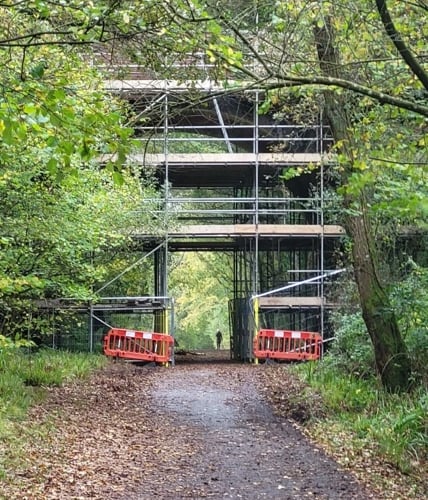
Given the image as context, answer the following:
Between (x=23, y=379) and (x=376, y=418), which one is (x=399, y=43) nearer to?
(x=376, y=418)

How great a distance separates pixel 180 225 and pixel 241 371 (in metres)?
5.29

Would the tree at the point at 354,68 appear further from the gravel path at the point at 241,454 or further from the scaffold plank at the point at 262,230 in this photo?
the scaffold plank at the point at 262,230

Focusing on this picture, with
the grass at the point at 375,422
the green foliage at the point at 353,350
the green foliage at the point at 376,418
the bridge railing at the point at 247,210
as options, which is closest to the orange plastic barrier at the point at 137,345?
the bridge railing at the point at 247,210

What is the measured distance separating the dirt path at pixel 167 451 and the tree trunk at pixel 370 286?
6.00 feet

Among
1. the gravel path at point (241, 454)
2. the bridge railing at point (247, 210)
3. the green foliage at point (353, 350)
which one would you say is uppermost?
the bridge railing at point (247, 210)

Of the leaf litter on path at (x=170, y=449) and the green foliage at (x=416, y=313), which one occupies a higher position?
the green foliage at (x=416, y=313)

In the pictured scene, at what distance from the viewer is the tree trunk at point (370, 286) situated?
9945 millimetres

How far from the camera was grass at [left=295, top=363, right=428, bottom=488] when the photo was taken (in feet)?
23.8

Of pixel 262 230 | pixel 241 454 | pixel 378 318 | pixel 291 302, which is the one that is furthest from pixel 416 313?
pixel 262 230

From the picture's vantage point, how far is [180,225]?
64.4ft

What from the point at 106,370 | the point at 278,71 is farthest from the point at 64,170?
the point at 106,370

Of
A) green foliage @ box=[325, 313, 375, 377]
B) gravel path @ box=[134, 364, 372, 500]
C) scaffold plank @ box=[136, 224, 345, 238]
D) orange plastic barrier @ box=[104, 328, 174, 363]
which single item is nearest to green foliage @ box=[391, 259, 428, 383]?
green foliage @ box=[325, 313, 375, 377]

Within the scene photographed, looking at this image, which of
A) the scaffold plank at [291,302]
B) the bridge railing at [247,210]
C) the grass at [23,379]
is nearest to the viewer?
the grass at [23,379]

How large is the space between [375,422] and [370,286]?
101 inches
